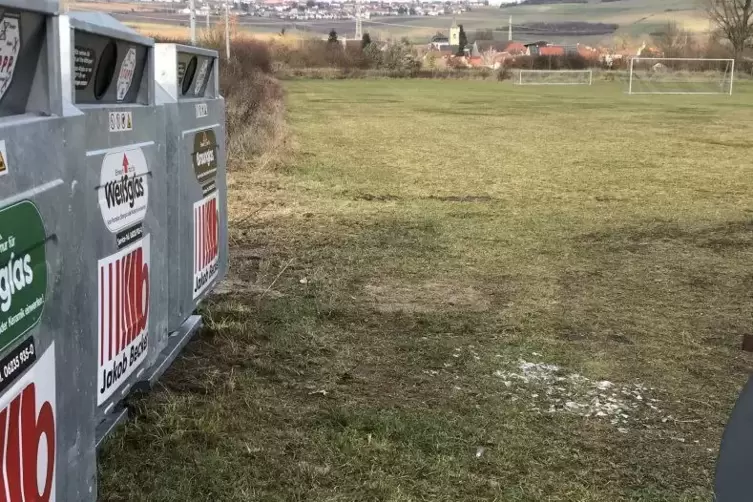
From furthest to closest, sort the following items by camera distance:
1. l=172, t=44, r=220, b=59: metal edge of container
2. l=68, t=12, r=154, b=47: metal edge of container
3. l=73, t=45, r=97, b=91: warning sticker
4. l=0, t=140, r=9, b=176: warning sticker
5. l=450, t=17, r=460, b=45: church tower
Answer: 1. l=450, t=17, r=460, b=45: church tower
2. l=172, t=44, r=220, b=59: metal edge of container
3. l=73, t=45, r=97, b=91: warning sticker
4. l=68, t=12, r=154, b=47: metal edge of container
5. l=0, t=140, r=9, b=176: warning sticker

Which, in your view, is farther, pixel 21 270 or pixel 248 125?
pixel 248 125

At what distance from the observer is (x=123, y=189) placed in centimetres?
330

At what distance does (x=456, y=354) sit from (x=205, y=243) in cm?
162

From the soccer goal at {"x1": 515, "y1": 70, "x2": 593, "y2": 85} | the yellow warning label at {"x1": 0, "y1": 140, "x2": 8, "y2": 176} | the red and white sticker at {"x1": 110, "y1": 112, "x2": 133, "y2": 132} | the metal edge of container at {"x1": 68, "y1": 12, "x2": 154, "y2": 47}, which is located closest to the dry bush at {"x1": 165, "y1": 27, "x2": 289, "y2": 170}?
the metal edge of container at {"x1": 68, "y1": 12, "x2": 154, "y2": 47}

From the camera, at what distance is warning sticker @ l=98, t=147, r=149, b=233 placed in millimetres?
3109

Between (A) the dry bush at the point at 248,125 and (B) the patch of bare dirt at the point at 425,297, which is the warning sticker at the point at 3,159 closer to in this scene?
(B) the patch of bare dirt at the point at 425,297

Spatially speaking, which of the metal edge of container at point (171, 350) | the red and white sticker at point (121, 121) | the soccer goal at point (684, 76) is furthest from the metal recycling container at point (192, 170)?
the soccer goal at point (684, 76)

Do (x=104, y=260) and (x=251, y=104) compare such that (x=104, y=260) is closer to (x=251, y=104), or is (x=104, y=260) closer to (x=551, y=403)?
(x=551, y=403)

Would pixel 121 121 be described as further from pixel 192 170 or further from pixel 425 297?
pixel 425 297

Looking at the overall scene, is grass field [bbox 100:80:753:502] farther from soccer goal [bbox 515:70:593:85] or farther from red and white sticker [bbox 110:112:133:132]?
soccer goal [bbox 515:70:593:85]

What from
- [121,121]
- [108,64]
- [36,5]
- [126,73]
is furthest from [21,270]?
[126,73]

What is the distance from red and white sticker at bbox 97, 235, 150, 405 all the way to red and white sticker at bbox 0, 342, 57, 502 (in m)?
0.90

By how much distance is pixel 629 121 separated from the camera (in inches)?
1051

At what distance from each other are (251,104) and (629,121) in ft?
49.8
